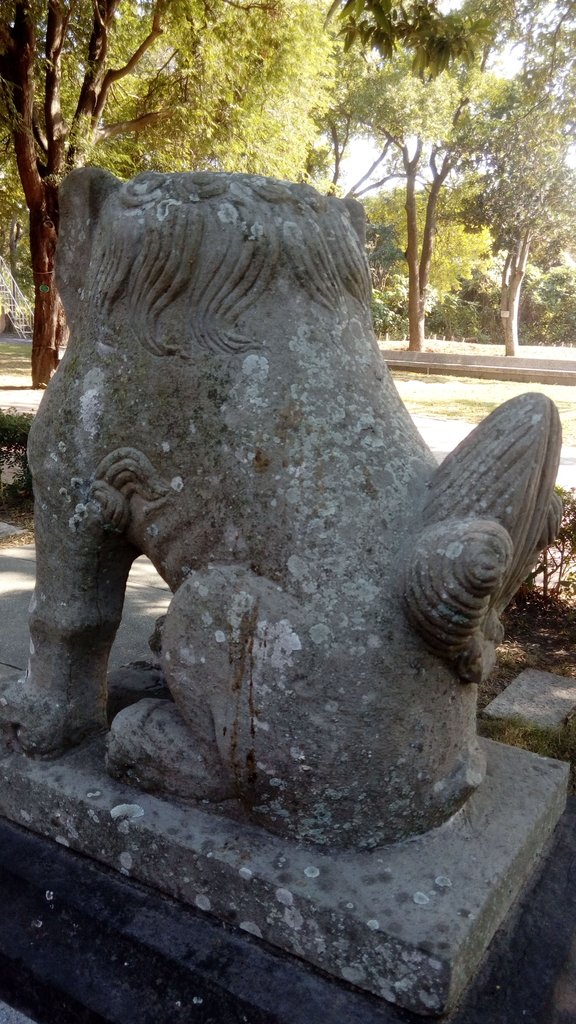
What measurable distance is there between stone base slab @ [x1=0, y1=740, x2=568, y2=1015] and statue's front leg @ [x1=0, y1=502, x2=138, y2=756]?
0.09 m

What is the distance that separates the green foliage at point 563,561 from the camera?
4496 mm

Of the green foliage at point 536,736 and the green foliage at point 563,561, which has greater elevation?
the green foliage at point 563,561

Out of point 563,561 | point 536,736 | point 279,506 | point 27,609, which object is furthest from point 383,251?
point 279,506

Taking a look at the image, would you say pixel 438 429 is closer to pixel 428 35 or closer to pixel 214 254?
pixel 428 35

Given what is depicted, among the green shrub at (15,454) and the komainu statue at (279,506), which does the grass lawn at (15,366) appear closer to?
the green shrub at (15,454)

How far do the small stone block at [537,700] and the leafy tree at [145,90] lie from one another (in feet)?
28.4

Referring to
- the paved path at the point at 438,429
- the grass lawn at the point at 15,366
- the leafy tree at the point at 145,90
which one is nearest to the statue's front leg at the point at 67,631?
the paved path at the point at 438,429

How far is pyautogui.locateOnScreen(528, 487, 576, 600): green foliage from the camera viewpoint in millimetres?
4496

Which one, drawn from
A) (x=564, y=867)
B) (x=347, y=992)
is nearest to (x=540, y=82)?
(x=564, y=867)

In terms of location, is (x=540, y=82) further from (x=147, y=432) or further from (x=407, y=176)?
(x=407, y=176)

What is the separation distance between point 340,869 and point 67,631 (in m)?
0.77

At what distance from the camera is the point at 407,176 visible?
21.8 meters

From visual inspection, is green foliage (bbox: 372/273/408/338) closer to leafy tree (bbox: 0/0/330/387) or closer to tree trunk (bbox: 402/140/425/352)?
tree trunk (bbox: 402/140/425/352)

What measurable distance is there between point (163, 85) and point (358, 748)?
13.1 meters
